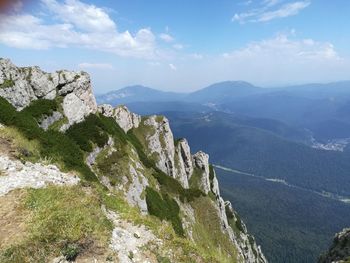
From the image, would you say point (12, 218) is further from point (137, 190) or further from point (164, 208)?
point (164, 208)

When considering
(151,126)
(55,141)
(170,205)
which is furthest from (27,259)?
(151,126)

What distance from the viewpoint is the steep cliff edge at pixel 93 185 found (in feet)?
58.0

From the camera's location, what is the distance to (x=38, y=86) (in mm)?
80875

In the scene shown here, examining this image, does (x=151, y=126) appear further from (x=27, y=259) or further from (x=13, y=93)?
(x=27, y=259)

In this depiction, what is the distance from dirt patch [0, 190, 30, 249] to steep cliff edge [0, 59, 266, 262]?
0.05 m

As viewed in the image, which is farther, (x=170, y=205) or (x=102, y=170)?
(x=170, y=205)

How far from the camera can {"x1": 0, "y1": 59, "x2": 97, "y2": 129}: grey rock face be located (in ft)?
238

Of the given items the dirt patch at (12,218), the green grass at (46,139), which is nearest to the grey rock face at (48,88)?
the green grass at (46,139)

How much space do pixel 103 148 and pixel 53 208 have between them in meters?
63.5

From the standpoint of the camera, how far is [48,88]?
82.1 meters

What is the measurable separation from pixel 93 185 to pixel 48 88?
6292 centimetres

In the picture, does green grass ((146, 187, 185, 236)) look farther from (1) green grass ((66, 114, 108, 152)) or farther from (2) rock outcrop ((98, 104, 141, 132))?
(2) rock outcrop ((98, 104, 141, 132))

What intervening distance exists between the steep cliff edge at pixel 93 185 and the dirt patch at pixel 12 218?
2.0 inches

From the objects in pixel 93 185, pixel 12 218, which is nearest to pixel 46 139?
pixel 93 185
